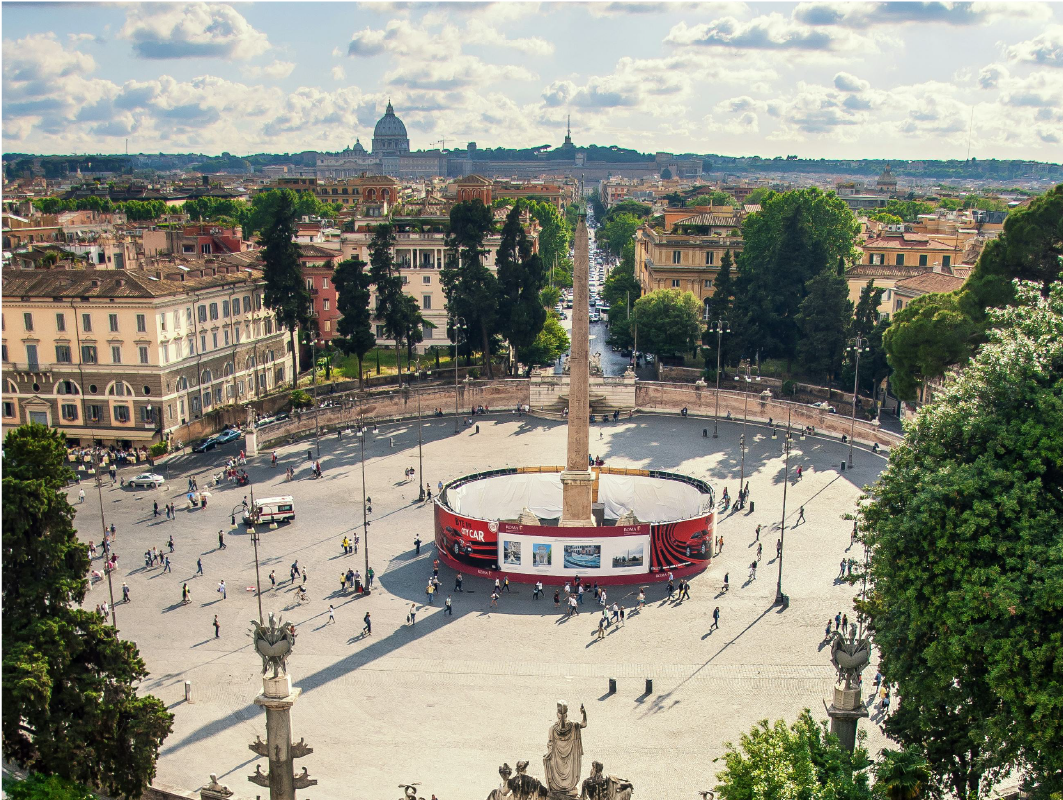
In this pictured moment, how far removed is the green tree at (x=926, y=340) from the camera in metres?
39.8

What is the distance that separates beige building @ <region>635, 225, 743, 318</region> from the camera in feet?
248

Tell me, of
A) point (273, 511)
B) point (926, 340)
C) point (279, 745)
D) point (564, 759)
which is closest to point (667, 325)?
point (926, 340)

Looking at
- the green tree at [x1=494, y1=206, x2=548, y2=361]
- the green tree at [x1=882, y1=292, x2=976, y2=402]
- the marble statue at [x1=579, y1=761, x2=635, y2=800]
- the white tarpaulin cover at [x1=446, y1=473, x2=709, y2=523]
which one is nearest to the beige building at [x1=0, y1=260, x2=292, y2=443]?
the green tree at [x1=494, y1=206, x2=548, y2=361]

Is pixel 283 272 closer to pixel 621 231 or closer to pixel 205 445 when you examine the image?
pixel 205 445

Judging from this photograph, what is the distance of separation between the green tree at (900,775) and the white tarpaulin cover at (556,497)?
61.7ft

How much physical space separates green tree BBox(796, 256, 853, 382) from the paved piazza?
15988 mm

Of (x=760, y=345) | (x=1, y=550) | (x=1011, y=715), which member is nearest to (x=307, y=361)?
(x=760, y=345)

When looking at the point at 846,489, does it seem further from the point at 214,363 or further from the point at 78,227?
the point at 78,227

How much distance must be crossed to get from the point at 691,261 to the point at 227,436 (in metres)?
40.2

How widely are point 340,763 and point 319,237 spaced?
67.9 metres

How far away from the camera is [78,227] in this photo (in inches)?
3548

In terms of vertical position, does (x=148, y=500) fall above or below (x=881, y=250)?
below

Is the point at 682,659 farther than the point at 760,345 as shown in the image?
No

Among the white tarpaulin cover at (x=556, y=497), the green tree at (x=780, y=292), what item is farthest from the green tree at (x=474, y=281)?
the white tarpaulin cover at (x=556, y=497)
